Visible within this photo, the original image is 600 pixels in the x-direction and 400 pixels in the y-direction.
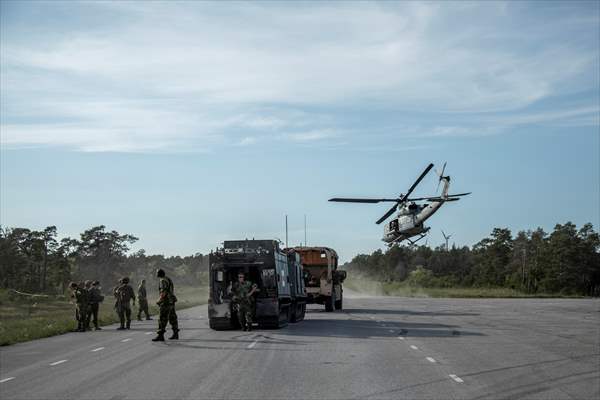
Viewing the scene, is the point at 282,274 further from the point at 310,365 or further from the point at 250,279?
the point at 310,365

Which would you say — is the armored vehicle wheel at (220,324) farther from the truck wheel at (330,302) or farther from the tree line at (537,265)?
the tree line at (537,265)

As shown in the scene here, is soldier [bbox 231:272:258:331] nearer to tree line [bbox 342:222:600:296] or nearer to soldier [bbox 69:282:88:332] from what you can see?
soldier [bbox 69:282:88:332]

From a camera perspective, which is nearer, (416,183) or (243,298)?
(243,298)

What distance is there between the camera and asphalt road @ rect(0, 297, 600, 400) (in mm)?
12633

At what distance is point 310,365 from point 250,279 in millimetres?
12785

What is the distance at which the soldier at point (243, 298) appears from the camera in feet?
88.2

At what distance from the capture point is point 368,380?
545 inches

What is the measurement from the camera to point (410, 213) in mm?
49750

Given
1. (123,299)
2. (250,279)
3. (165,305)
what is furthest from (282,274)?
(165,305)

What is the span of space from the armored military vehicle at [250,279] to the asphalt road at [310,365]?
1180mm

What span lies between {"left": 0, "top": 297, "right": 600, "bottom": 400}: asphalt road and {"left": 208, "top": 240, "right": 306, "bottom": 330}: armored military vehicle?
1180 millimetres

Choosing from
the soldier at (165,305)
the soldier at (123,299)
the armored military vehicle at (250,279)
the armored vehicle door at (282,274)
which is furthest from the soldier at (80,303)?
the soldier at (165,305)

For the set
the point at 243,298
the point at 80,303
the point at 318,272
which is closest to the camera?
the point at 243,298

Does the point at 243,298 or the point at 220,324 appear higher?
the point at 243,298
